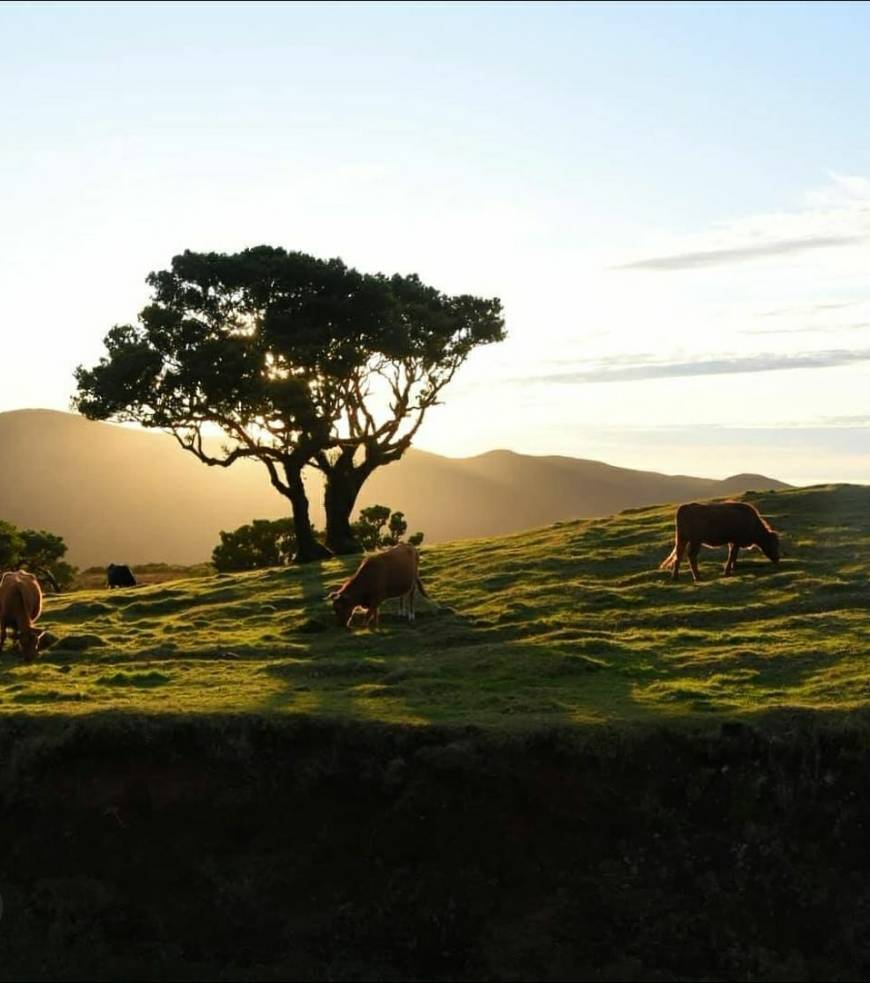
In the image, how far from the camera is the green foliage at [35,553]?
175 feet

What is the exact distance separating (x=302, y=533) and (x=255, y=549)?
4245 millimetres

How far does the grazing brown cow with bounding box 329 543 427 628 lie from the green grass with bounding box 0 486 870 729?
87cm

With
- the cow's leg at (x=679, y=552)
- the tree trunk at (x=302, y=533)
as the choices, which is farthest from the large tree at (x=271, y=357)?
the cow's leg at (x=679, y=552)

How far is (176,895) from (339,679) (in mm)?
6817

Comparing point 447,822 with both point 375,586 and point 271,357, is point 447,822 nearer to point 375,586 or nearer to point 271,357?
point 375,586

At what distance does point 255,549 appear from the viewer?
188 feet

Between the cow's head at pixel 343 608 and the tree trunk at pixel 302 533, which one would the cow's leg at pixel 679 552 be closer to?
the cow's head at pixel 343 608

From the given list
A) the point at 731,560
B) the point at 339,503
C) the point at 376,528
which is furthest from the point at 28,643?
the point at 376,528

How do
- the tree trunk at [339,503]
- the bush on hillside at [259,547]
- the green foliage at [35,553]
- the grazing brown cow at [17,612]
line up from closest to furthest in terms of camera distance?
A: the grazing brown cow at [17,612] → the green foliage at [35,553] → the tree trunk at [339,503] → the bush on hillside at [259,547]

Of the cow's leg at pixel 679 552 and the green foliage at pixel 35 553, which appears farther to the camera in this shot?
the green foliage at pixel 35 553

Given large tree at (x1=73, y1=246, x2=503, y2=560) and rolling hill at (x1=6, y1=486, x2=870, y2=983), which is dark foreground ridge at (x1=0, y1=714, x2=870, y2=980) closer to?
rolling hill at (x1=6, y1=486, x2=870, y2=983)

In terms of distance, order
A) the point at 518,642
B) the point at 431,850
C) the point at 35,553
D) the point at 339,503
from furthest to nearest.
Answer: the point at 339,503 < the point at 35,553 < the point at 518,642 < the point at 431,850

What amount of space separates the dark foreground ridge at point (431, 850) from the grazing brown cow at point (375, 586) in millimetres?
10502

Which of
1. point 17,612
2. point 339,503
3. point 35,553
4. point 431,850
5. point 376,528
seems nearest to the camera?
point 431,850
